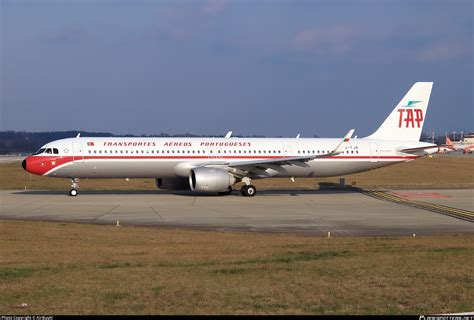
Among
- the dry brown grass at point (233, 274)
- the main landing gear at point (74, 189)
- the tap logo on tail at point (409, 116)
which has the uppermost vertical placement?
the tap logo on tail at point (409, 116)

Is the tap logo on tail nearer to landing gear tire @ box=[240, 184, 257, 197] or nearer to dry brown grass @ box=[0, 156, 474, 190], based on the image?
dry brown grass @ box=[0, 156, 474, 190]

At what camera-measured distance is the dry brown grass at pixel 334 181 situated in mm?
48241

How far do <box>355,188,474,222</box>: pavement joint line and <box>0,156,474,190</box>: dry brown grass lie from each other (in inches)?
308

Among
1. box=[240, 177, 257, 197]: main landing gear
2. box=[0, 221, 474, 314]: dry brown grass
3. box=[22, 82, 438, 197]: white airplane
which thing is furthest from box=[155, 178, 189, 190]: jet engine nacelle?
box=[0, 221, 474, 314]: dry brown grass

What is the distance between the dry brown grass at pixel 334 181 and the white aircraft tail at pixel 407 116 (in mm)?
7397

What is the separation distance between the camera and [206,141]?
41.3 metres

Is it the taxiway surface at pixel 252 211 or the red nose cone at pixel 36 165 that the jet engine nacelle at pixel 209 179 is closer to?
the taxiway surface at pixel 252 211

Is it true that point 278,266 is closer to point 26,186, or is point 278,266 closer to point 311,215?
point 311,215

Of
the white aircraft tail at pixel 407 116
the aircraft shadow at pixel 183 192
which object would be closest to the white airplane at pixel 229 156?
the white aircraft tail at pixel 407 116

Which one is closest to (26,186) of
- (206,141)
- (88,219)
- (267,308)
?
(206,141)

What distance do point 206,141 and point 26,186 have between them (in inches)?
585

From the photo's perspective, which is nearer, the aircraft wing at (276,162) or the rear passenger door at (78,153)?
the rear passenger door at (78,153)

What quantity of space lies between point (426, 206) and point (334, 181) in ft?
66.9

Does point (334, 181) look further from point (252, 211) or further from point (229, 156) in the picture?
point (252, 211)
